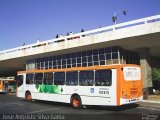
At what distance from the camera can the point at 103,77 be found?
50.1ft

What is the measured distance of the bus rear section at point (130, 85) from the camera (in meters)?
14.5

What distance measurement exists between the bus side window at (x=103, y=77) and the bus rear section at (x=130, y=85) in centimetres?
76

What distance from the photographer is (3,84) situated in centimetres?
3872

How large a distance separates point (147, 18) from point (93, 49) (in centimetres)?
950

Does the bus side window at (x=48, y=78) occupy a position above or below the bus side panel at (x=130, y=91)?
above

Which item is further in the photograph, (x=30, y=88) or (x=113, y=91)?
(x=30, y=88)

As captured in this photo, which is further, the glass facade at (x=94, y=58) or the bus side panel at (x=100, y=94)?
the glass facade at (x=94, y=58)

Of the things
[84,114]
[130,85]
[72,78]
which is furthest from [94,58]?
[84,114]

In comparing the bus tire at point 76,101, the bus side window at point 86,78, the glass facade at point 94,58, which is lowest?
the bus tire at point 76,101

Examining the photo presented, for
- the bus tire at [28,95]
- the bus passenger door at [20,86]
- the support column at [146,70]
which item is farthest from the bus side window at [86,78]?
the support column at [146,70]

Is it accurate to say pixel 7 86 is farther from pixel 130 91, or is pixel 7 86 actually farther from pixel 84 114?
pixel 130 91

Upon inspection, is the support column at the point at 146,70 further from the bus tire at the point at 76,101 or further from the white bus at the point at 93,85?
the bus tire at the point at 76,101

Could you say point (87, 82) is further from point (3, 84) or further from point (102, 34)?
point (3, 84)

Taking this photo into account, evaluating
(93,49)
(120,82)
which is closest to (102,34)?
(93,49)
